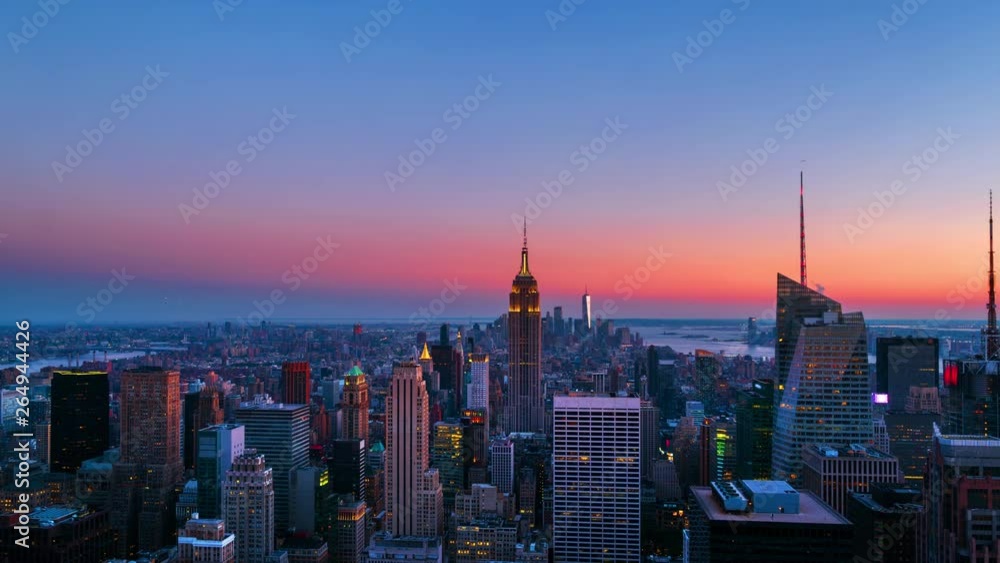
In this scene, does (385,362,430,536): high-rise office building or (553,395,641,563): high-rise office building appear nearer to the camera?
(553,395,641,563): high-rise office building

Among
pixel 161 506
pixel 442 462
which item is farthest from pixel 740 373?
pixel 161 506

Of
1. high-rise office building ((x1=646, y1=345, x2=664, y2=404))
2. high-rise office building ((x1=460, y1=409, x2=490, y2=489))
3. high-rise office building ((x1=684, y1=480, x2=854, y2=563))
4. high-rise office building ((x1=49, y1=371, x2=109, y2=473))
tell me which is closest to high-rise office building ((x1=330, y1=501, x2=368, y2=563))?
high-rise office building ((x1=460, y1=409, x2=490, y2=489))

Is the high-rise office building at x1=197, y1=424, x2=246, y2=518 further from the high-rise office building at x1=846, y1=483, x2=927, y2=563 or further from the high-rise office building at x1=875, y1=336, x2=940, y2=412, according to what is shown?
the high-rise office building at x1=875, y1=336, x2=940, y2=412

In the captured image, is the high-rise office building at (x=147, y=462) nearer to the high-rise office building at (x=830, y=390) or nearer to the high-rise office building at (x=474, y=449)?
the high-rise office building at (x=474, y=449)

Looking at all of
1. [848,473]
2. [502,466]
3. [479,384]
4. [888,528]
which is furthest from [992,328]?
[479,384]

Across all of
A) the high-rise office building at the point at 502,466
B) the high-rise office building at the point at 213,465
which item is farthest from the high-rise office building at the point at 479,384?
the high-rise office building at the point at 213,465

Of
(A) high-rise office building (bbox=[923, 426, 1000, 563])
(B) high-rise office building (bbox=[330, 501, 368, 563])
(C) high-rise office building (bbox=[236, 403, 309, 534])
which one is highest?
(A) high-rise office building (bbox=[923, 426, 1000, 563])
